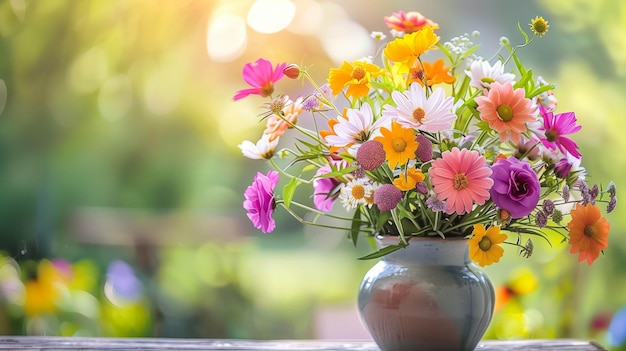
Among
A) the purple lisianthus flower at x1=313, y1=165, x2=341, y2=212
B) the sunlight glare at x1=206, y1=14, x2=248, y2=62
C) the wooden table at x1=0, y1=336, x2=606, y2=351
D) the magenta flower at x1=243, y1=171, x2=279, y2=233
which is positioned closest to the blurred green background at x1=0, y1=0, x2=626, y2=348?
the sunlight glare at x1=206, y1=14, x2=248, y2=62

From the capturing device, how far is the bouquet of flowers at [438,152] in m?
1.01

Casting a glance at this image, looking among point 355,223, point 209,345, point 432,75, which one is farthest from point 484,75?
point 209,345

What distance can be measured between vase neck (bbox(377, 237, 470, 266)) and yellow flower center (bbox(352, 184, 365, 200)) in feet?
0.35

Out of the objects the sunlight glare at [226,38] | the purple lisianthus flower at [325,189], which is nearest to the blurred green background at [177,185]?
the sunlight glare at [226,38]

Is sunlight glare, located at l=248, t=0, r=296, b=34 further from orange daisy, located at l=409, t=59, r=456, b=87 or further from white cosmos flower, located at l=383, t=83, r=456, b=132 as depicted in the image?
white cosmos flower, located at l=383, t=83, r=456, b=132

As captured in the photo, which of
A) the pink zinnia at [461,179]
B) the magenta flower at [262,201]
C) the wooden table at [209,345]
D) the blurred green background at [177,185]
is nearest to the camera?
the pink zinnia at [461,179]

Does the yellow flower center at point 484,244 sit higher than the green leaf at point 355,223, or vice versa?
the green leaf at point 355,223

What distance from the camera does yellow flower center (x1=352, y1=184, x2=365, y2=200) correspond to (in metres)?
1.06

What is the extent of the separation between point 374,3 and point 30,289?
1070mm

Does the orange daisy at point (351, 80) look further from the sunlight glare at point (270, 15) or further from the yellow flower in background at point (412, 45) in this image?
the sunlight glare at point (270, 15)

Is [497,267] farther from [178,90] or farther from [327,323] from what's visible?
[178,90]

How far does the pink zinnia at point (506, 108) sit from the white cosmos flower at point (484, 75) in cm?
6

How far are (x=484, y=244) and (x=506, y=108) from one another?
0.18 metres

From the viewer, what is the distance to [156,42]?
187 centimetres
